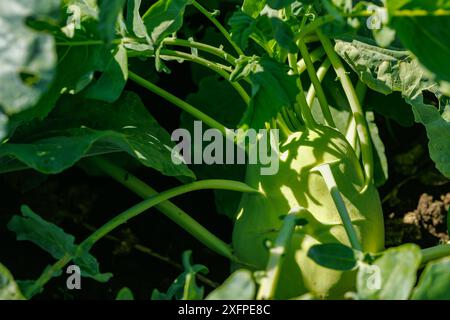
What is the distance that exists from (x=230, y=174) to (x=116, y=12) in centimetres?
57

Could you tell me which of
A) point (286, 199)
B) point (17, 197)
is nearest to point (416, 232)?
point (286, 199)

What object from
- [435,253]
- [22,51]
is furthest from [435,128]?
[22,51]

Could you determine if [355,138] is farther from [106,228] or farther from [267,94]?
[106,228]

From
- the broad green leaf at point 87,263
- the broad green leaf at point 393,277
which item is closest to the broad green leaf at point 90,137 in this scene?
the broad green leaf at point 87,263

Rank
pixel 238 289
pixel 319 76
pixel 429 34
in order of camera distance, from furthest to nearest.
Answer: pixel 319 76
pixel 429 34
pixel 238 289

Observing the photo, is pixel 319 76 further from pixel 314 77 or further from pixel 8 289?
pixel 8 289

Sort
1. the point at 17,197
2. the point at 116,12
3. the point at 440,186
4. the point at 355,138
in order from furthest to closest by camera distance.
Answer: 1. the point at 440,186
2. the point at 17,197
3. the point at 355,138
4. the point at 116,12

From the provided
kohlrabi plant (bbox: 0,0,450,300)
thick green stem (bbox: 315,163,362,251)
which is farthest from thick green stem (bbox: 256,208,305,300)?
thick green stem (bbox: 315,163,362,251)

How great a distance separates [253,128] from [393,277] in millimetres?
270

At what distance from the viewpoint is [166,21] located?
1.00 meters

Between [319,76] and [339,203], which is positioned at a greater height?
[319,76]

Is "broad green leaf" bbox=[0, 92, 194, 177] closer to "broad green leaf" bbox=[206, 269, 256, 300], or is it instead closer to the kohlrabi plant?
the kohlrabi plant

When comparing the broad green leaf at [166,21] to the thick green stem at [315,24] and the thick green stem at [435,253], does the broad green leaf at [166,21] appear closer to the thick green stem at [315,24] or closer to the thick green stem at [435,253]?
the thick green stem at [315,24]
